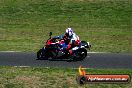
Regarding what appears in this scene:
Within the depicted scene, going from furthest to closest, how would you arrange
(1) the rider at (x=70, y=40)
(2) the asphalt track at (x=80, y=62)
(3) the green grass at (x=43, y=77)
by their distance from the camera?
(1) the rider at (x=70, y=40)
(2) the asphalt track at (x=80, y=62)
(3) the green grass at (x=43, y=77)

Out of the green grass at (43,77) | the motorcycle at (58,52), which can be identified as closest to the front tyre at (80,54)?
the motorcycle at (58,52)

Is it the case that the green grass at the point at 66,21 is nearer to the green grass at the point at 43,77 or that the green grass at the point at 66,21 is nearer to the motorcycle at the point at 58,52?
the motorcycle at the point at 58,52

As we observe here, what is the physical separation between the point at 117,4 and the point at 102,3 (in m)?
1.68

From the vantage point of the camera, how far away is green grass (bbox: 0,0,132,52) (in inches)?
1195

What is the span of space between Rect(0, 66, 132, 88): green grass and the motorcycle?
2.69 meters

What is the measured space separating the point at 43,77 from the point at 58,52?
448cm

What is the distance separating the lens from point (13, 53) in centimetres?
2466

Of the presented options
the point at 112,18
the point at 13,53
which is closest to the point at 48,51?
the point at 13,53

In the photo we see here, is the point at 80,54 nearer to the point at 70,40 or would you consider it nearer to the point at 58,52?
the point at 70,40

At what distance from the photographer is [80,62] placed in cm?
2233

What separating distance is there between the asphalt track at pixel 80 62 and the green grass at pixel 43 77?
1.28 m

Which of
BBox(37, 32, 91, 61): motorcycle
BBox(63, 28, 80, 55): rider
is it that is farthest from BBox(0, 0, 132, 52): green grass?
BBox(63, 28, 80, 55): rider

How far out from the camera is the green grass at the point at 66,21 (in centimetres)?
3034

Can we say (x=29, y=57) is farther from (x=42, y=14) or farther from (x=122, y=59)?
(x=42, y=14)
